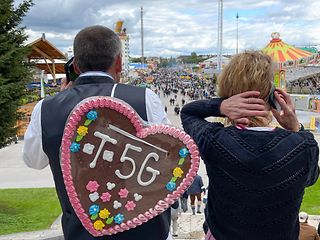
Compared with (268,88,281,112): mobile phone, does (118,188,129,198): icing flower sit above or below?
below

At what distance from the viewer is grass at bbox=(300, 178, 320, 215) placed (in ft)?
26.7

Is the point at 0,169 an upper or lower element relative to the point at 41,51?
lower

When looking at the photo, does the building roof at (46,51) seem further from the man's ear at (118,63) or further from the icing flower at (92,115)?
the icing flower at (92,115)

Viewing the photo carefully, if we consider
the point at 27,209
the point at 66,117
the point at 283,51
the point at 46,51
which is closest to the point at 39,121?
the point at 66,117

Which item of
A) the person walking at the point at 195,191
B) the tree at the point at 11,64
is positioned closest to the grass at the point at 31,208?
the tree at the point at 11,64

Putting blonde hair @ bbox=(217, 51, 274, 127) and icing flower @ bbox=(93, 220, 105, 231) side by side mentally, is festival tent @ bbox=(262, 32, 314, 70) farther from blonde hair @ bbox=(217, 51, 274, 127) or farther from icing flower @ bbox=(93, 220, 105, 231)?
icing flower @ bbox=(93, 220, 105, 231)

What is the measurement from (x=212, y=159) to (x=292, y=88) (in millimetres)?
43599

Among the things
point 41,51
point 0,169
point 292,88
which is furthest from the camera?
point 292,88

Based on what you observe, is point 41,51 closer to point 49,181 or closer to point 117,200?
point 49,181

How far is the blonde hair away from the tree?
6349mm

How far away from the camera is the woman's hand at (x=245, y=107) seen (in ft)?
4.80

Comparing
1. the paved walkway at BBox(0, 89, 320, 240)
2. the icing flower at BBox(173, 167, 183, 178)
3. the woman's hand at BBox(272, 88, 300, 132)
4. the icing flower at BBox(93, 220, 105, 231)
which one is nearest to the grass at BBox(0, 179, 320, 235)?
the paved walkway at BBox(0, 89, 320, 240)

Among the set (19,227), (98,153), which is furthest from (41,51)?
(98,153)

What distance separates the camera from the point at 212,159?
61.5 inches
